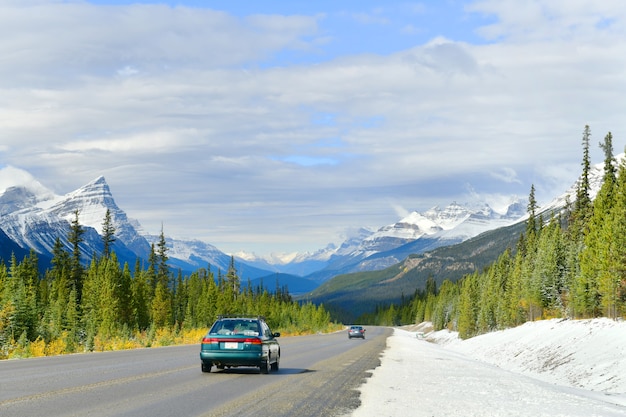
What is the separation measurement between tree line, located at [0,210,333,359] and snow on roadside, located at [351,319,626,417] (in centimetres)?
1880

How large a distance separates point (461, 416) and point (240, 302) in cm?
10963

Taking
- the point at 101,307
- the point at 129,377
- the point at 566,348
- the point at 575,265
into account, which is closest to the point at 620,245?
the point at 566,348

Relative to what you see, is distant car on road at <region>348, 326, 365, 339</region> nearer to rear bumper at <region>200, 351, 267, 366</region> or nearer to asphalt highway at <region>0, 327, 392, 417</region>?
asphalt highway at <region>0, 327, 392, 417</region>

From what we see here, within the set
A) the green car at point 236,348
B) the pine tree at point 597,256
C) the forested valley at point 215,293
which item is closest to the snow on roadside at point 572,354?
the pine tree at point 597,256

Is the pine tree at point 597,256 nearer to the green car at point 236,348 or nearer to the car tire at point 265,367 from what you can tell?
the car tire at point 265,367

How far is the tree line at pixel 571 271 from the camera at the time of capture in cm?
5269

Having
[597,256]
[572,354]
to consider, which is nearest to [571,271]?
[597,256]

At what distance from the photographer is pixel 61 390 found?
1619 cm

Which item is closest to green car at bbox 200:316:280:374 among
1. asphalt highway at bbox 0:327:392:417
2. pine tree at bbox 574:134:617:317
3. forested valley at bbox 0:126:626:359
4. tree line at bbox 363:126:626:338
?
asphalt highway at bbox 0:327:392:417

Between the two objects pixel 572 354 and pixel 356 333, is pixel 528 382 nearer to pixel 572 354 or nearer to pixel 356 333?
pixel 572 354

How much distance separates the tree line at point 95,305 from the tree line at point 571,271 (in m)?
31.8

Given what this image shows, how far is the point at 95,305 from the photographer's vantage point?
7650 cm

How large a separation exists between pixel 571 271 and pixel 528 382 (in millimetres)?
50274

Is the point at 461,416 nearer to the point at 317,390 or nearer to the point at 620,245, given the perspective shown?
the point at 317,390
